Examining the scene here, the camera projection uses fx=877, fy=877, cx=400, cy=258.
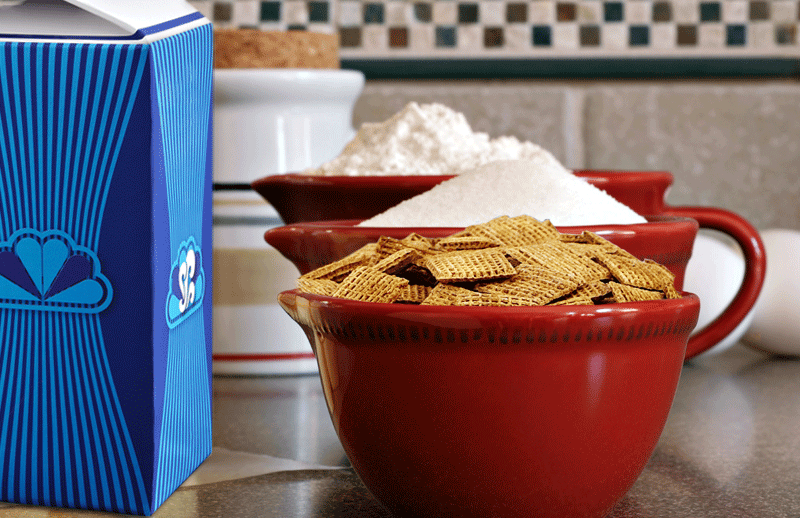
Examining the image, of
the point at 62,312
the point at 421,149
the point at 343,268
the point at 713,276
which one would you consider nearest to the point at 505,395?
the point at 343,268

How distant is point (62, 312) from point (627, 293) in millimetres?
248

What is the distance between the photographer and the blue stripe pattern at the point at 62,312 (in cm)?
38

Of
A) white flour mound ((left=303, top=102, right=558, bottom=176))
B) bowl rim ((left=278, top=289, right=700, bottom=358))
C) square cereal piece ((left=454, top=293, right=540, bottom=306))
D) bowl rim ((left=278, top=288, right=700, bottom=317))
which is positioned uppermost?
white flour mound ((left=303, top=102, right=558, bottom=176))

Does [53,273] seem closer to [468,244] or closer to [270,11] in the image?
[468,244]

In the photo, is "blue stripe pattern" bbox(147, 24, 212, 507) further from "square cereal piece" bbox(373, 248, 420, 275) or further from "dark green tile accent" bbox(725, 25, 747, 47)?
"dark green tile accent" bbox(725, 25, 747, 47)

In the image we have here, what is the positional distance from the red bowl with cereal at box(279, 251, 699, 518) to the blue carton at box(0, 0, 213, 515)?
0.29ft

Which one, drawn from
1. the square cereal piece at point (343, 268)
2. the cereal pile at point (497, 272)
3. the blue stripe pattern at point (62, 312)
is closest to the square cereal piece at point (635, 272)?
the cereal pile at point (497, 272)

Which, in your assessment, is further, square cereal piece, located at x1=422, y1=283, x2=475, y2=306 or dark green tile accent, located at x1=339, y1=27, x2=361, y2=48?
dark green tile accent, located at x1=339, y1=27, x2=361, y2=48

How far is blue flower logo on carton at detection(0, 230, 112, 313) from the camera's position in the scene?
15.4 inches

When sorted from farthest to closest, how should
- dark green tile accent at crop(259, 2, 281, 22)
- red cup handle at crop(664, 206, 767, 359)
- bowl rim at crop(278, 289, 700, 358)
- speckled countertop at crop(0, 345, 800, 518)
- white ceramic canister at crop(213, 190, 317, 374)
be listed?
dark green tile accent at crop(259, 2, 281, 22) < white ceramic canister at crop(213, 190, 317, 374) < red cup handle at crop(664, 206, 767, 359) < speckled countertop at crop(0, 345, 800, 518) < bowl rim at crop(278, 289, 700, 358)

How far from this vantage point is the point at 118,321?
0.39m

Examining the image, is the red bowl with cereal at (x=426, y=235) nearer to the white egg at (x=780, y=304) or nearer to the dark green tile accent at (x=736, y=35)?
the white egg at (x=780, y=304)

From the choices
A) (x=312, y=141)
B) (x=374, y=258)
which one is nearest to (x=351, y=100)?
(x=312, y=141)

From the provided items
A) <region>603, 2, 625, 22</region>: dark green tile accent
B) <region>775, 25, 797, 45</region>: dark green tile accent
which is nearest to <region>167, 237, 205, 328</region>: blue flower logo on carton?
<region>603, 2, 625, 22</region>: dark green tile accent
